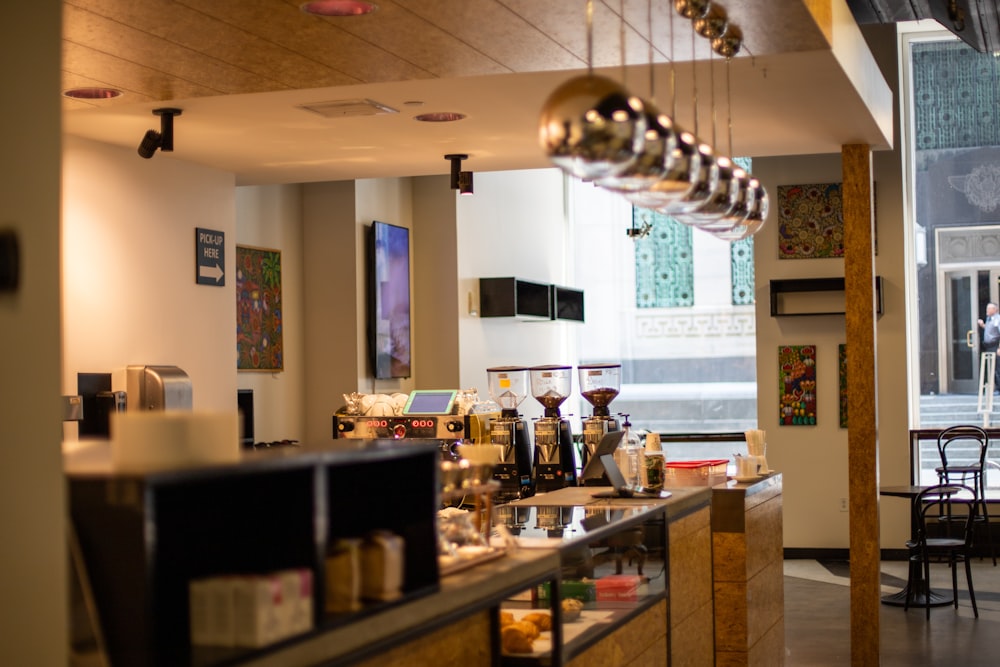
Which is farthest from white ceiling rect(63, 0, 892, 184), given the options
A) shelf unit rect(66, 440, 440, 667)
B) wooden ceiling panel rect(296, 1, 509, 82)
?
shelf unit rect(66, 440, 440, 667)

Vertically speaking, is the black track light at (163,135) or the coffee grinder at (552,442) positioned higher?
the black track light at (163,135)

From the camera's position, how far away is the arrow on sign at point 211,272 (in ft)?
23.4

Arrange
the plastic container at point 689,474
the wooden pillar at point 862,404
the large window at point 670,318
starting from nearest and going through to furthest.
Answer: the plastic container at point 689,474 → the wooden pillar at point 862,404 → the large window at point 670,318

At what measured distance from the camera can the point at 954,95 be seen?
10797 millimetres

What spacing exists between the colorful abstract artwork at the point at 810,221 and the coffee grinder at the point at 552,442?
14.6 ft

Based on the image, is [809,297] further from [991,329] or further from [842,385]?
[991,329]

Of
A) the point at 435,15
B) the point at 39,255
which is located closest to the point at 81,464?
the point at 39,255

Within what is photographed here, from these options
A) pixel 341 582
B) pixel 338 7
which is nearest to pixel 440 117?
pixel 338 7

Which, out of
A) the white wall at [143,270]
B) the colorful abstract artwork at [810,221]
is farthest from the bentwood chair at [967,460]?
the white wall at [143,270]

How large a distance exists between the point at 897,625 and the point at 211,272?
4854 millimetres

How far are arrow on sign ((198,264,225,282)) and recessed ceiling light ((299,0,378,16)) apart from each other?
3.24 m

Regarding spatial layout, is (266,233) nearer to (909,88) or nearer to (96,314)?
(96,314)

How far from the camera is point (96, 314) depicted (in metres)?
6.38

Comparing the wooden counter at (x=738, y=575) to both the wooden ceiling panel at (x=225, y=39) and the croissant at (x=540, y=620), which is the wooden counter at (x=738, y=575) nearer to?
the croissant at (x=540, y=620)
